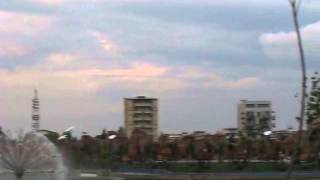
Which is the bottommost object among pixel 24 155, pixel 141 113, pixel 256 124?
pixel 24 155

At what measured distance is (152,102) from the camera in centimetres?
8869

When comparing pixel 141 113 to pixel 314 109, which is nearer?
pixel 314 109

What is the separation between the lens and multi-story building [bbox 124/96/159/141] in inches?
3472

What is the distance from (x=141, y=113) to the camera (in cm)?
8794

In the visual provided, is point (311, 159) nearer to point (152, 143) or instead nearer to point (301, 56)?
point (152, 143)

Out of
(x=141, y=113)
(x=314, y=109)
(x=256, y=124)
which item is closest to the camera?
(x=314, y=109)

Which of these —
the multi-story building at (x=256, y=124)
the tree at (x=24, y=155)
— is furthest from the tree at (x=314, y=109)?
the tree at (x=24, y=155)

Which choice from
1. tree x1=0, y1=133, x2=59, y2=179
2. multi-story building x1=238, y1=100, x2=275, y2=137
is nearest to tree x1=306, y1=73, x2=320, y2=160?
multi-story building x1=238, y1=100, x2=275, y2=137

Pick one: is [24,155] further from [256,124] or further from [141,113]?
[141,113]

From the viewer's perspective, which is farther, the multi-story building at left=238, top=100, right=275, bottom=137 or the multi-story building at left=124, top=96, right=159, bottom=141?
the multi-story building at left=124, top=96, right=159, bottom=141

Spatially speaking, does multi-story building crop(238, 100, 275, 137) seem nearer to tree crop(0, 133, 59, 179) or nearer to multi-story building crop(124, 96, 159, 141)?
multi-story building crop(124, 96, 159, 141)

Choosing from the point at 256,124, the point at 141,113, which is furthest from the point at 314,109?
the point at 141,113

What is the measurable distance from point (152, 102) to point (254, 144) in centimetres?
2894

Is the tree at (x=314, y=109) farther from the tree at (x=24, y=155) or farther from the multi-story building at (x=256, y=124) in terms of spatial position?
the tree at (x=24, y=155)
